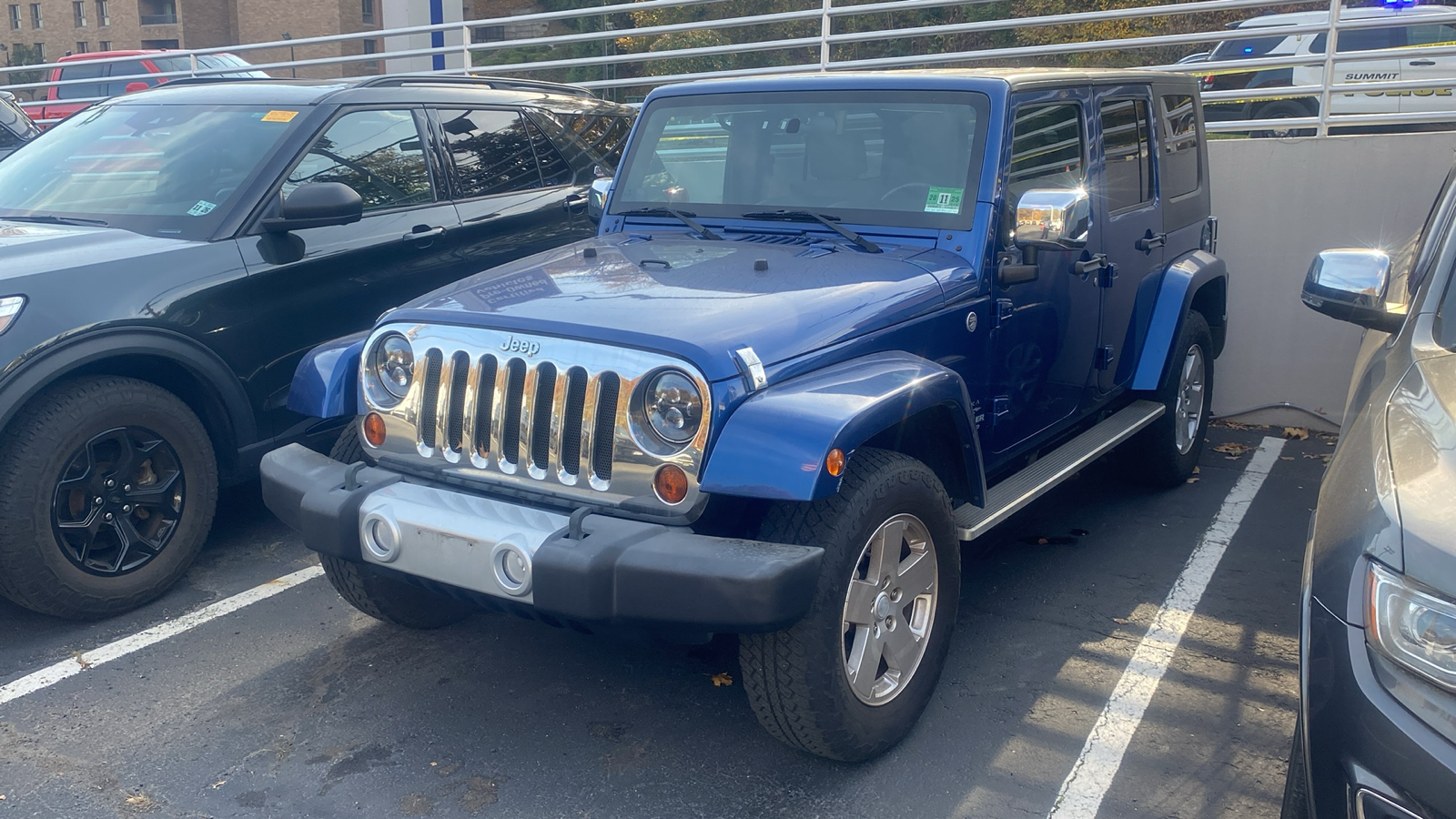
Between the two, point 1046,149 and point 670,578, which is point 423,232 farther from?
point 670,578

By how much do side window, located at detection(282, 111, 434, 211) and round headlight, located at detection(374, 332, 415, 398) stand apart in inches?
69.8

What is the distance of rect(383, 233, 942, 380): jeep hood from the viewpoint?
9.93 ft

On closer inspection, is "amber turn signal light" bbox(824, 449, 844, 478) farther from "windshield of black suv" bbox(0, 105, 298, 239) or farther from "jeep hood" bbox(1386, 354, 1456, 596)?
"windshield of black suv" bbox(0, 105, 298, 239)

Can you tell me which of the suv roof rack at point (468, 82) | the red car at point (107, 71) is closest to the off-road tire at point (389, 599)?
the suv roof rack at point (468, 82)

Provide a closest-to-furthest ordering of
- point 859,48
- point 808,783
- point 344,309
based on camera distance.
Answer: point 808,783 < point 344,309 < point 859,48

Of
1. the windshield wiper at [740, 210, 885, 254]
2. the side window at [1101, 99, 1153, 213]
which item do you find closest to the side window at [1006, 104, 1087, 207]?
the side window at [1101, 99, 1153, 213]

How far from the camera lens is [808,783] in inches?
124

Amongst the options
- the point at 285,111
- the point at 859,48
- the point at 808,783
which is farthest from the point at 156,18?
the point at 808,783

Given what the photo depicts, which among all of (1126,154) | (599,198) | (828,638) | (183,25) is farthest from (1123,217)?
(183,25)

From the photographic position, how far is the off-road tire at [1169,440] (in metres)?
5.39

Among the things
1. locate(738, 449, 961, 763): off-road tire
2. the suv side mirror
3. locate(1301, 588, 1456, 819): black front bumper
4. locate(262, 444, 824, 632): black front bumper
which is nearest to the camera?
locate(1301, 588, 1456, 819): black front bumper

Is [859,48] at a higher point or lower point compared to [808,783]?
higher

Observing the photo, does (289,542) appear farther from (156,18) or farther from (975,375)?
(156,18)

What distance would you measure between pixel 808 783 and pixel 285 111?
12.3ft
